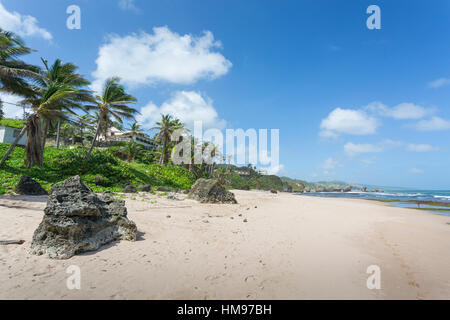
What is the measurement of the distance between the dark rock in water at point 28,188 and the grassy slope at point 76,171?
3.41ft

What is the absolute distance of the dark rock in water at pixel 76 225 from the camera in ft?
13.3

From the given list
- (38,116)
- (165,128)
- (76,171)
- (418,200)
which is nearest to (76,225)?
(38,116)

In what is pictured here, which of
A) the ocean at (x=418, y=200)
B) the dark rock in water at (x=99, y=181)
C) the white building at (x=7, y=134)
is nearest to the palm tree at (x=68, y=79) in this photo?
the dark rock in water at (x=99, y=181)

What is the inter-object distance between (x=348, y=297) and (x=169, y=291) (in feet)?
9.41

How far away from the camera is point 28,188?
10.9m

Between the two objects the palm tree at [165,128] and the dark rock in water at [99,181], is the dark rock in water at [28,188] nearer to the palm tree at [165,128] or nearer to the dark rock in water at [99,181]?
the dark rock in water at [99,181]

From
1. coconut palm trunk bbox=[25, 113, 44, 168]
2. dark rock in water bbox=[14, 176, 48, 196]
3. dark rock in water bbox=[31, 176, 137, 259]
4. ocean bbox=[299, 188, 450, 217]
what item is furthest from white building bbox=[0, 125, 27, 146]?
ocean bbox=[299, 188, 450, 217]

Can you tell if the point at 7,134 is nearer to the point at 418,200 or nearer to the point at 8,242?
the point at 8,242

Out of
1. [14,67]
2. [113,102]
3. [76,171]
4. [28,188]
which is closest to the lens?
[28,188]

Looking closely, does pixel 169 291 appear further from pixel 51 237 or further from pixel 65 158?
pixel 65 158

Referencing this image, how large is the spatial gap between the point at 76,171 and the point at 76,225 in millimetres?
17020

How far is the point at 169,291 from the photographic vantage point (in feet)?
10.1

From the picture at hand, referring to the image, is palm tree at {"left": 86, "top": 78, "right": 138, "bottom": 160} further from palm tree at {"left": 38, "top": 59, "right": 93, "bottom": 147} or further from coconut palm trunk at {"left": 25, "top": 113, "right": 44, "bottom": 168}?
coconut palm trunk at {"left": 25, "top": 113, "right": 44, "bottom": 168}
